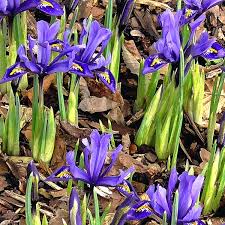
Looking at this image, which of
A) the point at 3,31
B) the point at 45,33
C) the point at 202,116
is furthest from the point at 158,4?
the point at 45,33

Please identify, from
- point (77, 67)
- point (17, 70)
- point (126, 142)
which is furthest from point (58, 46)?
point (126, 142)

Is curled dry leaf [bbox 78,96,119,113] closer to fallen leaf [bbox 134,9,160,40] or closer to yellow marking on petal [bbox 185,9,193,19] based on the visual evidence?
yellow marking on petal [bbox 185,9,193,19]

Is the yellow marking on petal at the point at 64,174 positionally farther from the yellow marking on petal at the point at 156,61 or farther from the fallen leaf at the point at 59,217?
the yellow marking on petal at the point at 156,61

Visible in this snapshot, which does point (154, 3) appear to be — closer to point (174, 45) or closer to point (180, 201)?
point (174, 45)

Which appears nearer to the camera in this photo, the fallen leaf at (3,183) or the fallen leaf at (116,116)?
the fallen leaf at (3,183)

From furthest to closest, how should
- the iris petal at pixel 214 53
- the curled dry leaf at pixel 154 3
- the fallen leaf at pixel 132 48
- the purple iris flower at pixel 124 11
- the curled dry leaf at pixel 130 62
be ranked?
the curled dry leaf at pixel 154 3 → the fallen leaf at pixel 132 48 → the curled dry leaf at pixel 130 62 → the purple iris flower at pixel 124 11 → the iris petal at pixel 214 53

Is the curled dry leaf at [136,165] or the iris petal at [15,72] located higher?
the iris petal at [15,72]

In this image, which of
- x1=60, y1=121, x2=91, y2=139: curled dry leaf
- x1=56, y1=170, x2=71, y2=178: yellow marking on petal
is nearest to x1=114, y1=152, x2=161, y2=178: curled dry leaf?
x1=60, y1=121, x2=91, y2=139: curled dry leaf

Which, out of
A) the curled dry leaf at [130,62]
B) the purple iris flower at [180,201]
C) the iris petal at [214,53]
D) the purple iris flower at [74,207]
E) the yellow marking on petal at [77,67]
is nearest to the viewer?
the purple iris flower at [74,207]

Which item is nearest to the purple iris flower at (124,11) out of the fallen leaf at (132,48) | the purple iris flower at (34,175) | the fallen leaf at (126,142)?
the fallen leaf at (132,48)
